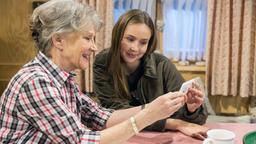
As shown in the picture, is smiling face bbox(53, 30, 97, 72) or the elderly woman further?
smiling face bbox(53, 30, 97, 72)

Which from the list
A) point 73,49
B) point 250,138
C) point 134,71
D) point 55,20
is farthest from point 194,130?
point 55,20

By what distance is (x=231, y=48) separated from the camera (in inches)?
119

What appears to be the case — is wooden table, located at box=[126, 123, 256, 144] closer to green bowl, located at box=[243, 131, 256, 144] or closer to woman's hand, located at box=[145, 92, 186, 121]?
green bowl, located at box=[243, 131, 256, 144]

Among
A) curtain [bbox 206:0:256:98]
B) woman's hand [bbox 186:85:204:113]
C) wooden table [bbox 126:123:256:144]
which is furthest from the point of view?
curtain [bbox 206:0:256:98]

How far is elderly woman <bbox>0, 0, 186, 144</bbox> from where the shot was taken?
1.15 metres

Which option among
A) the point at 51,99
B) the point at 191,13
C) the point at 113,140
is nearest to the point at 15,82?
the point at 51,99

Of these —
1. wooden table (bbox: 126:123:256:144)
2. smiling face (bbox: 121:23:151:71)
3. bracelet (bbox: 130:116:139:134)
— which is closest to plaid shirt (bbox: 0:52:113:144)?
bracelet (bbox: 130:116:139:134)

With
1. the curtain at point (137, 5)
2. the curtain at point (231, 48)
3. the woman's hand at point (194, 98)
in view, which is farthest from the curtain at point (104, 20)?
the woman's hand at point (194, 98)

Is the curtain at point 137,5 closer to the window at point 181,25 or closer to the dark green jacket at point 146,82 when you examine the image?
the window at point 181,25

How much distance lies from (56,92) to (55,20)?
254mm

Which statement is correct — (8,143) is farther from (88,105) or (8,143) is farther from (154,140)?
(154,140)

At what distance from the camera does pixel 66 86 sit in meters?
1.34

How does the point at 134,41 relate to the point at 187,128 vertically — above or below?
above

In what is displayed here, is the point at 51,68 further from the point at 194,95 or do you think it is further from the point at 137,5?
the point at 137,5
